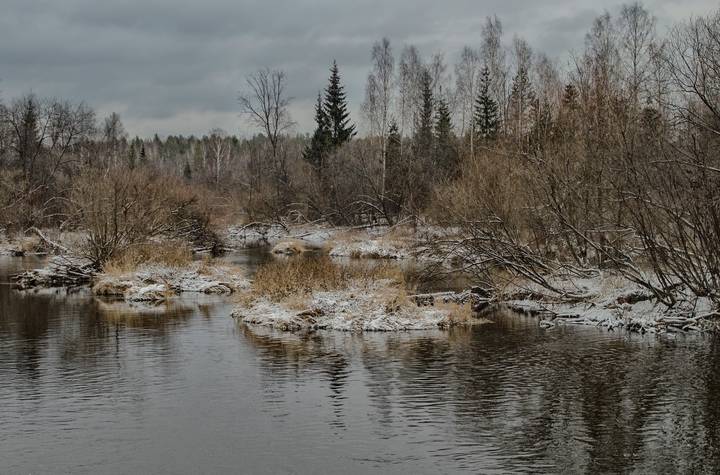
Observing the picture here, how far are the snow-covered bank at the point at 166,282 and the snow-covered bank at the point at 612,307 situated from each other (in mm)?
10525

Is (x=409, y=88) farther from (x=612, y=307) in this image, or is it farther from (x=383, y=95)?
(x=612, y=307)

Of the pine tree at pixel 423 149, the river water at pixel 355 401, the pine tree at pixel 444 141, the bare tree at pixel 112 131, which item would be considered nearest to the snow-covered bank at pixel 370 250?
the pine tree at pixel 423 149

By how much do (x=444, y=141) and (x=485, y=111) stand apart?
4334 mm

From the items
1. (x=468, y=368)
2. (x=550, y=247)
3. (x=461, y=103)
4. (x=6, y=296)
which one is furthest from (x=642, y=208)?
(x=461, y=103)

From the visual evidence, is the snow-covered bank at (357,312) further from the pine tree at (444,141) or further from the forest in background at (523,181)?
the pine tree at (444,141)

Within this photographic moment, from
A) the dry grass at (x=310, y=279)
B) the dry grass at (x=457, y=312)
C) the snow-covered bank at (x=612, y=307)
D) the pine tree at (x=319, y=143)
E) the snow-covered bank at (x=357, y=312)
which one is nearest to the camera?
the snow-covered bank at (x=612, y=307)

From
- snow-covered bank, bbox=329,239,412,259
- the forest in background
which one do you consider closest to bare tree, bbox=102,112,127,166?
the forest in background

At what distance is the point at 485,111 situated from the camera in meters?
55.7

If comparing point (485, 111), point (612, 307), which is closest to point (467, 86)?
point (485, 111)

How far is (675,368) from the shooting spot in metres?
15.0

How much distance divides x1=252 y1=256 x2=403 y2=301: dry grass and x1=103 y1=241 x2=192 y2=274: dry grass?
23.8ft

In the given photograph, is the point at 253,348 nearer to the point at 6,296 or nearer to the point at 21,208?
the point at 6,296

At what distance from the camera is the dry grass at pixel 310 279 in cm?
2186

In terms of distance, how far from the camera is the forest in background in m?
18.4
